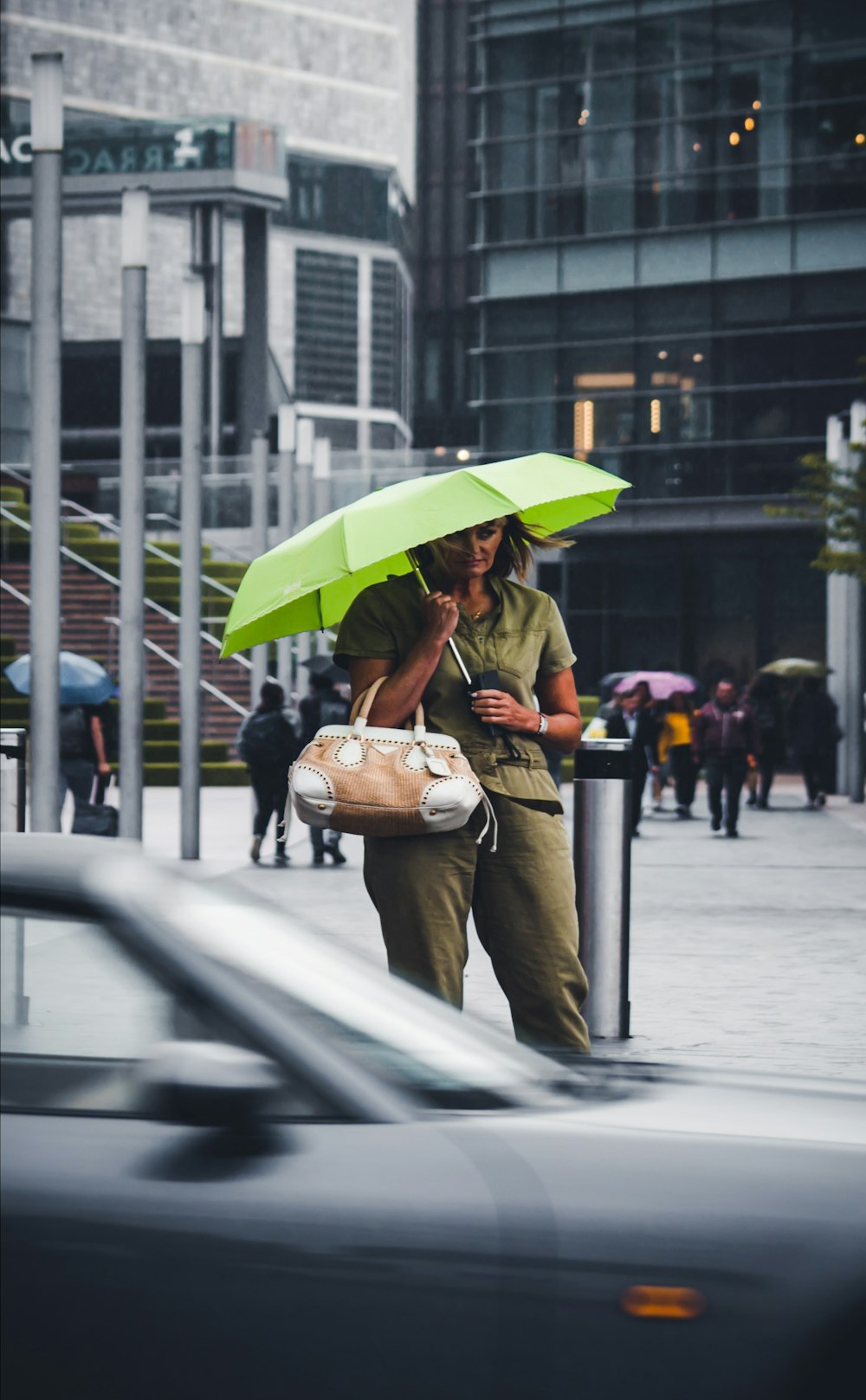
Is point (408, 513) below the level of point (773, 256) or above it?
below

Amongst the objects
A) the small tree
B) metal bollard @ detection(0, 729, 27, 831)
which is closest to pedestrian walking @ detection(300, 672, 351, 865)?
the small tree

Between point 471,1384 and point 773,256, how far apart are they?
37.0m

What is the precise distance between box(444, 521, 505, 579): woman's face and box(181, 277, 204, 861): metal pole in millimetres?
11339

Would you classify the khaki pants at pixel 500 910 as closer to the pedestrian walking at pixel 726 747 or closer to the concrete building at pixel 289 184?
the pedestrian walking at pixel 726 747

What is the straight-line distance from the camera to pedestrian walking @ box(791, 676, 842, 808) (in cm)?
2470

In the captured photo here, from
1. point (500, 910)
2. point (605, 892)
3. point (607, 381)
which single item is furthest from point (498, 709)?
point (607, 381)

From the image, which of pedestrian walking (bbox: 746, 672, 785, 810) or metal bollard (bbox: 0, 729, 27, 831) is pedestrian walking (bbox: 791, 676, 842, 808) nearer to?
pedestrian walking (bbox: 746, 672, 785, 810)

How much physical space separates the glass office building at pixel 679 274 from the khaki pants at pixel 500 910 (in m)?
33.4

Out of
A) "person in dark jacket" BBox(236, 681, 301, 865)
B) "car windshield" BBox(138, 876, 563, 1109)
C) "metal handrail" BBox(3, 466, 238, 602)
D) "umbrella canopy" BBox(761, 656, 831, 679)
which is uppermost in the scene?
"metal handrail" BBox(3, 466, 238, 602)

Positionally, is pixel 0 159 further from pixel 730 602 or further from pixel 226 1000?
pixel 226 1000

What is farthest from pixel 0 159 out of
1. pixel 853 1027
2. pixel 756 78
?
pixel 853 1027

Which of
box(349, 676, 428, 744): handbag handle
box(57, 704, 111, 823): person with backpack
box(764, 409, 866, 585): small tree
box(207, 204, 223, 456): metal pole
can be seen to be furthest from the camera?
box(207, 204, 223, 456): metal pole

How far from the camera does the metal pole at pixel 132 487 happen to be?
1402cm

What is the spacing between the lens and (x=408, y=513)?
4715 millimetres
